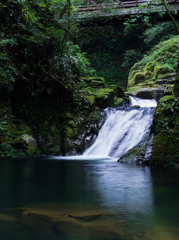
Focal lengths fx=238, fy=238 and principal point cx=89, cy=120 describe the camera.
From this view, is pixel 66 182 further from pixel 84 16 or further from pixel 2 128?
pixel 84 16

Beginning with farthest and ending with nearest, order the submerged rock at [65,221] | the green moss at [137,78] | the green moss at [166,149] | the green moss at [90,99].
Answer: the green moss at [137,78], the green moss at [90,99], the green moss at [166,149], the submerged rock at [65,221]

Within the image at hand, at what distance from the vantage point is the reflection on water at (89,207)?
2.42m

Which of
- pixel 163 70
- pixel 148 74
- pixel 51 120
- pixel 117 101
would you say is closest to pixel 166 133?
pixel 51 120

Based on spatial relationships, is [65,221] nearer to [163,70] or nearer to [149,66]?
[163,70]

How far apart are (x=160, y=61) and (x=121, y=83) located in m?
7.48

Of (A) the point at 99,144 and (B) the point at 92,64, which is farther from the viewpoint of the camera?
(B) the point at 92,64

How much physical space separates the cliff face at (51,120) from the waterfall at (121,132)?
0.48 m

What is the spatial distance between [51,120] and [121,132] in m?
3.45

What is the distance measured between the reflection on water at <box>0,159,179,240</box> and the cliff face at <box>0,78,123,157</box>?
5.11m

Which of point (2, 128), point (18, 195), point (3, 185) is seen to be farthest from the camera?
point (2, 128)

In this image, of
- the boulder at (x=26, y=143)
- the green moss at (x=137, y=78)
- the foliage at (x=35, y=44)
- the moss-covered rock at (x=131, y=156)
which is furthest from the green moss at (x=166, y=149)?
the green moss at (x=137, y=78)

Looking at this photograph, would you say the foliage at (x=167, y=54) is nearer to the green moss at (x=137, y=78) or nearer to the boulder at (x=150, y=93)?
the green moss at (x=137, y=78)

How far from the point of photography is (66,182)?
16.5 ft

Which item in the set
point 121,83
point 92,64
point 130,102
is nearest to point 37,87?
point 130,102
